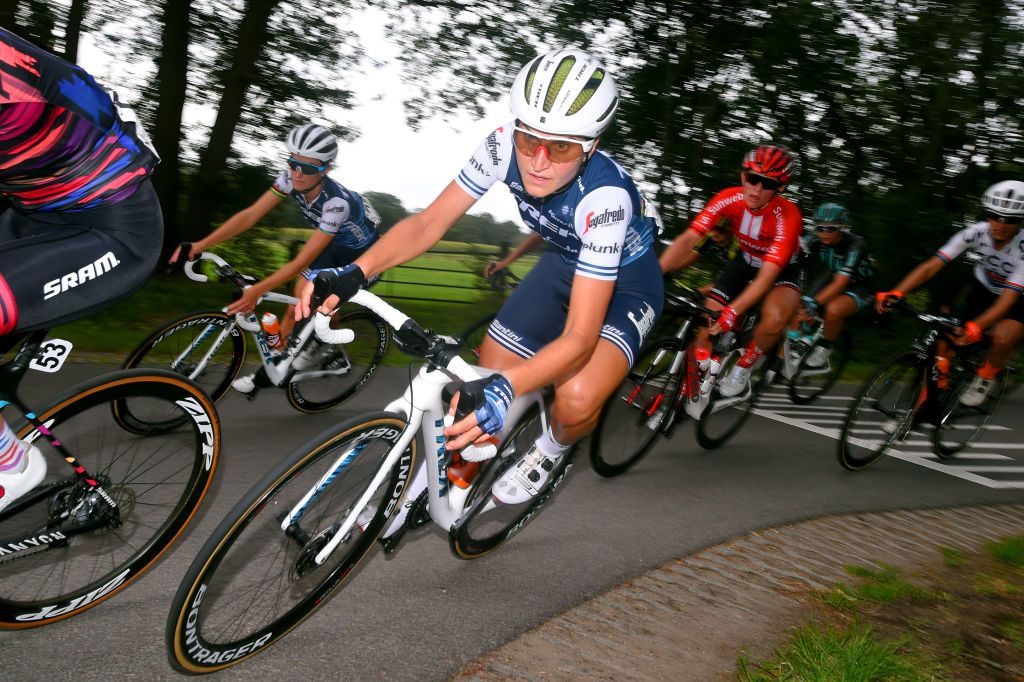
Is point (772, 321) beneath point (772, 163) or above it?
beneath

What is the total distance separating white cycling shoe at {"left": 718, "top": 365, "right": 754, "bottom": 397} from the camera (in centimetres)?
596

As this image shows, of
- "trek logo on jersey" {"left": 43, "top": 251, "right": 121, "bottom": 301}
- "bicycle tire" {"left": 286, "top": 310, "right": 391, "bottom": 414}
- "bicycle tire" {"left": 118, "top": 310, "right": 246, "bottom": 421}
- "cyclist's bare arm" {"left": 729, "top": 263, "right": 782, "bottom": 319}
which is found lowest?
"bicycle tire" {"left": 286, "top": 310, "right": 391, "bottom": 414}

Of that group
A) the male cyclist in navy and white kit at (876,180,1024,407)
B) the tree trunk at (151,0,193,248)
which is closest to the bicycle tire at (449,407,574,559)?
the male cyclist in navy and white kit at (876,180,1024,407)

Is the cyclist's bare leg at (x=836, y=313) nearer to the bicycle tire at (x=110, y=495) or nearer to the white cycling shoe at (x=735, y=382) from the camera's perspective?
the white cycling shoe at (x=735, y=382)

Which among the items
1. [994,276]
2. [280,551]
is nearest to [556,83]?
[280,551]

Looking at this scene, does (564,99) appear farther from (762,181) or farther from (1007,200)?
(1007,200)

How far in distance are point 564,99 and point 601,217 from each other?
482 mm

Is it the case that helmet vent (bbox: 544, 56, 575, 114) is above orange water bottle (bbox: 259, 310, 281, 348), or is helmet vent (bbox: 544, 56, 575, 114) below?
above

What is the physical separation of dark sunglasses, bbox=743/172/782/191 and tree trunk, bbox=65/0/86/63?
33.6 feet

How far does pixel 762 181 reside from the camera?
5938mm

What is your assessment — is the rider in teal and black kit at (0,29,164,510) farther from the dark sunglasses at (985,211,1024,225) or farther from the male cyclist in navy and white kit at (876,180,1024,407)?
the dark sunglasses at (985,211,1024,225)

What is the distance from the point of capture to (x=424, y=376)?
9.00 feet

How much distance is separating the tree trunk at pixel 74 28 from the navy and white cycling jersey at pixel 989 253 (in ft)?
38.8

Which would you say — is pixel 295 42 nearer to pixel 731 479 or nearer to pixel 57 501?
pixel 731 479
